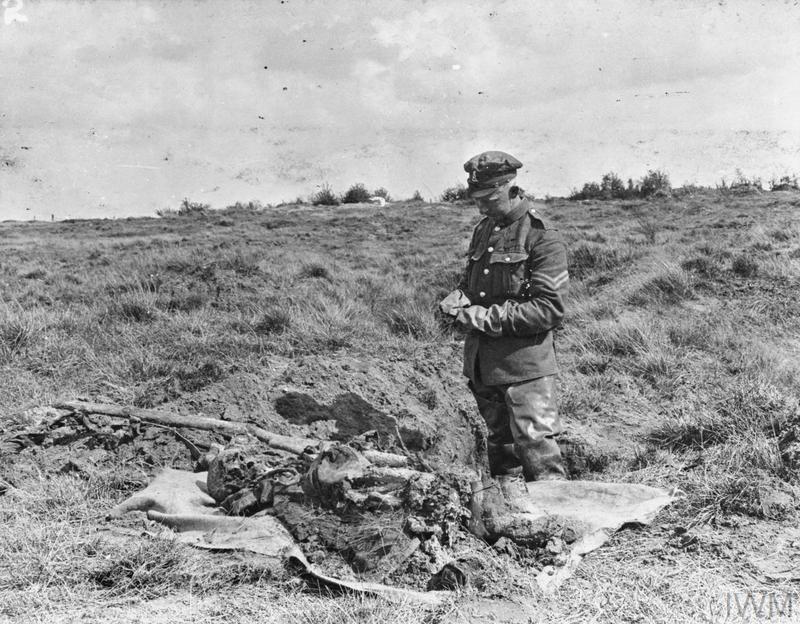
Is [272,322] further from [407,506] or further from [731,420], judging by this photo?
[731,420]

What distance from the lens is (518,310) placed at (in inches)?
142

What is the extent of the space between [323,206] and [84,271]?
1692 cm

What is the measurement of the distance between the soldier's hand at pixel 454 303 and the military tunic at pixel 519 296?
0.13 metres

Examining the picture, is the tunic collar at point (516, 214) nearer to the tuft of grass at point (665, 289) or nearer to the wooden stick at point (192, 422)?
the wooden stick at point (192, 422)

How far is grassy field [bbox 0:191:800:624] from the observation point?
2721mm

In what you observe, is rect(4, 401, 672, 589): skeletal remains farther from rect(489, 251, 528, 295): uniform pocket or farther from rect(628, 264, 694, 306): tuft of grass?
rect(628, 264, 694, 306): tuft of grass

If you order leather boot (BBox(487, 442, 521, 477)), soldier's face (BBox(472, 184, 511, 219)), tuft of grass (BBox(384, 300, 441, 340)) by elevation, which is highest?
soldier's face (BBox(472, 184, 511, 219))

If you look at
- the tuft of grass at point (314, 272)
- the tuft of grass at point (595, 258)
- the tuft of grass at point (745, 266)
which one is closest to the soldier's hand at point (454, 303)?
the tuft of grass at point (745, 266)

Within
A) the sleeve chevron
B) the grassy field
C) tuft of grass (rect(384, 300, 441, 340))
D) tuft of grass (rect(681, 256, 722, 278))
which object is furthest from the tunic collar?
tuft of grass (rect(681, 256, 722, 278))

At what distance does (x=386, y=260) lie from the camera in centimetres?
1311

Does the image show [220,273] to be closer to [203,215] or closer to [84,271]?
[84,271]

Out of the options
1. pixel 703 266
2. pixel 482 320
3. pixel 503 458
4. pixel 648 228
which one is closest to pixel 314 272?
pixel 703 266

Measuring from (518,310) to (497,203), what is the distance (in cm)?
62

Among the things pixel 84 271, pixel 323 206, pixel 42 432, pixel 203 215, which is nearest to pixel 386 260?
pixel 84 271
